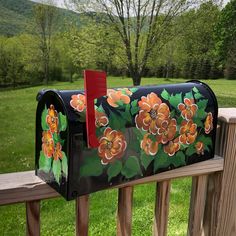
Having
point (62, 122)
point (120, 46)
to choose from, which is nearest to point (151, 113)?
point (62, 122)

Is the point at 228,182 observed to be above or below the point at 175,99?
below

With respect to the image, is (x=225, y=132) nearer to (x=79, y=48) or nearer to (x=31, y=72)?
(x=79, y=48)

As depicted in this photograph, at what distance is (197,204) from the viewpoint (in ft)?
3.38

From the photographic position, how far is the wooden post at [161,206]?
938 millimetres

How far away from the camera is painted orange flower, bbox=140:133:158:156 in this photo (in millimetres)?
774

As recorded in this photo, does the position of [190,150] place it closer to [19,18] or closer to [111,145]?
[111,145]

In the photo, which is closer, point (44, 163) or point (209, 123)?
point (44, 163)

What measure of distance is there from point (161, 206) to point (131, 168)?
245 millimetres

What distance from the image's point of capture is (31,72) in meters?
19.3

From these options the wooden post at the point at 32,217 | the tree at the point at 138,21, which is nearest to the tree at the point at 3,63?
the tree at the point at 138,21

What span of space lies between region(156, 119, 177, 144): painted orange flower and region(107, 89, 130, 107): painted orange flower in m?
0.12

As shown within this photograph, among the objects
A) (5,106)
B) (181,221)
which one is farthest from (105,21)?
(181,221)

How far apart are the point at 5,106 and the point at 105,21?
5.59m

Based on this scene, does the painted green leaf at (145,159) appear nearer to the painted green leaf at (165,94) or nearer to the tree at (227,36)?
the painted green leaf at (165,94)
